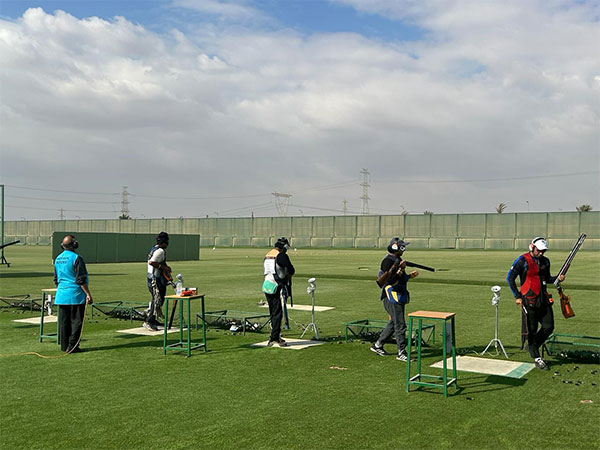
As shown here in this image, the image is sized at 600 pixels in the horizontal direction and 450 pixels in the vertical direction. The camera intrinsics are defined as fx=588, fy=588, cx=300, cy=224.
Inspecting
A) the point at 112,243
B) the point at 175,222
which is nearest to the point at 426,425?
the point at 112,243

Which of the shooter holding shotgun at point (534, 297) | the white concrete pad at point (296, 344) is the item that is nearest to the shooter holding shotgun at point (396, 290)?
the shooter holding shotgun at point (534, 297)

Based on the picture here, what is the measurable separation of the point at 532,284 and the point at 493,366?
151 centimetres

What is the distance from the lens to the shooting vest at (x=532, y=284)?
32.2 feet

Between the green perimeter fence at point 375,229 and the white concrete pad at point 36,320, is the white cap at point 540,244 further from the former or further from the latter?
the green perimeter fence at point 375,229

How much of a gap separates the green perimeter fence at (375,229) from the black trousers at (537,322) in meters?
80.9

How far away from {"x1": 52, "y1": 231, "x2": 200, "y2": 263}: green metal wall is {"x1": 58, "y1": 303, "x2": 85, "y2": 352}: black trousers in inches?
1344

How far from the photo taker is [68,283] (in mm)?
10797

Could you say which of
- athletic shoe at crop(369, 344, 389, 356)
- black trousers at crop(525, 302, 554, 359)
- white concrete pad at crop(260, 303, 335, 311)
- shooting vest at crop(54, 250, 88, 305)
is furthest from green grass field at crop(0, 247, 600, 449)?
white concrete pad at crop(260, 303, 335, 311)

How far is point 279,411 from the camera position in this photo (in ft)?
23.6

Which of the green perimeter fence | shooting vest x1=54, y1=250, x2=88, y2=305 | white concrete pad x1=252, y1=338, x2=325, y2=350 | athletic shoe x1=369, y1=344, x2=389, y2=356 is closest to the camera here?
athletic shoe x1=369, y1=344, x2=389, y2=356

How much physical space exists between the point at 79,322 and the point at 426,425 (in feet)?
22.6

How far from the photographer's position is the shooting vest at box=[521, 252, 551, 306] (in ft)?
32.2

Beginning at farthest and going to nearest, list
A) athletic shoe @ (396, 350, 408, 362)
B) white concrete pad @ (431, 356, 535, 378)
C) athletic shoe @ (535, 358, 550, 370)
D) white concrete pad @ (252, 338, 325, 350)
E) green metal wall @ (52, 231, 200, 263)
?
green metal wall @ (52, 231, 200, 263)
white concrete pad @ (252, 338, 325, 350)
athletic shoe @ (396, 350, 408, 362)
athletic shoe @ (535, 358, 550, 370)
white concrete pad @ (431, 356, 535, 378)

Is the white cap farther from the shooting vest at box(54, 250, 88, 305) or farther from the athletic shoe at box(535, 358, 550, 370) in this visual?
the shooting vest at box(54, 250, 88, 305)
